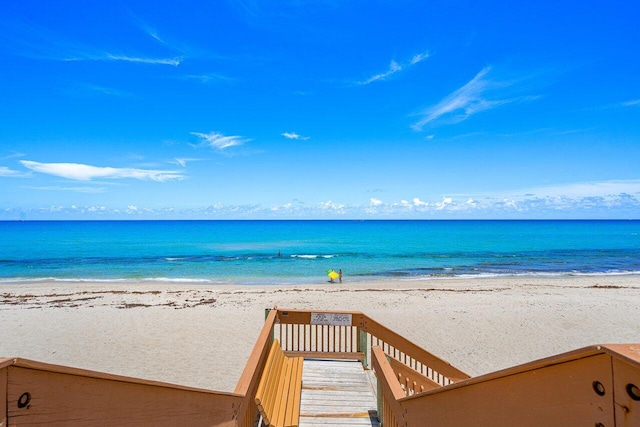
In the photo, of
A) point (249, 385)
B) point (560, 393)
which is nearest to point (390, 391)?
point (249, 385)

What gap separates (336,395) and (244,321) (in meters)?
8.45

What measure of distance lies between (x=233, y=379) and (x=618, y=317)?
14341 millimetres

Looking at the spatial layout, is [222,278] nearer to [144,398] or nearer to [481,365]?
[481,365]

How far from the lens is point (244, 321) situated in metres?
13.0

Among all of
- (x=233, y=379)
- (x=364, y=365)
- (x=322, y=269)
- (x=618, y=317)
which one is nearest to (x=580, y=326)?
(x=618, y=317)

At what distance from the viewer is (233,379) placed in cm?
830

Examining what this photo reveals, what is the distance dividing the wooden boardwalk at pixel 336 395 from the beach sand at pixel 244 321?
322cm

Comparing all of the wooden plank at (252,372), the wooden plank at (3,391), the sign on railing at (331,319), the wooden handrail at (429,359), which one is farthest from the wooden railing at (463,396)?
the sign on railing at (331,319)

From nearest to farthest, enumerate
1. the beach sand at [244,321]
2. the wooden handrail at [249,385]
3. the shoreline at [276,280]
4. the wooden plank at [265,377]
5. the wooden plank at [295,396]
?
the wooden handrail at [249,385] → the wooden plank at [265,377] → the wooden plank at [295,396] → the beach sand at [244,321] → the shoreline at [276,280]

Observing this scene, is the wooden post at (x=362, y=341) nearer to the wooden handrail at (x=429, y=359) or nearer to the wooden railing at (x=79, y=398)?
the wooden handrail at (x=429, y=359)

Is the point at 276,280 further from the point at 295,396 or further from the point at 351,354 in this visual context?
the point at 295,396

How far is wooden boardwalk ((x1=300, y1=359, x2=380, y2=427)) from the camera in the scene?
455cm

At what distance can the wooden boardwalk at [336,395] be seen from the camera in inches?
179

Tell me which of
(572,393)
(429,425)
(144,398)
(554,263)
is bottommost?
(554,263)
